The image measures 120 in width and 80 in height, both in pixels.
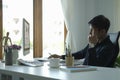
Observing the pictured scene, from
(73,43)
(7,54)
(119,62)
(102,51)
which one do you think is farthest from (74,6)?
(7,54)

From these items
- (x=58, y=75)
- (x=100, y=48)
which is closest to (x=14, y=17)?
(x=100, y=48)

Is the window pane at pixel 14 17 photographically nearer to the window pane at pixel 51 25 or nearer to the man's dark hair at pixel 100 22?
the window pane at pixel 51 25

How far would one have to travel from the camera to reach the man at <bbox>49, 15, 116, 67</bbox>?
2436 mm

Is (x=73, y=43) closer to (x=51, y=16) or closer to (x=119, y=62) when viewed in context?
(x=51, y=16)

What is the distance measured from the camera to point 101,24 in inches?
108

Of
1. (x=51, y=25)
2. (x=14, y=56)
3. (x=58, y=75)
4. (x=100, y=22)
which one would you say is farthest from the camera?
(x=51, y=25)

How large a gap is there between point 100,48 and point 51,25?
6.15 feet

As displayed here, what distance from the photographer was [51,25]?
4.37 metres

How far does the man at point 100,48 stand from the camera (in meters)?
2.44

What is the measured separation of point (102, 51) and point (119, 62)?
2.48 ft

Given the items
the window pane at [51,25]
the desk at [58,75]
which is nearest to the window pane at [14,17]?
the window pane at [51,25]

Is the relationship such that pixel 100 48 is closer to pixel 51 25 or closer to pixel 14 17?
Answer: pixel 14 17

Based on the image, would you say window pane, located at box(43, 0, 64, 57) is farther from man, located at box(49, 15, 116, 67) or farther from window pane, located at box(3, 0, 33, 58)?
man, located at box(49, 15, 116, 67)

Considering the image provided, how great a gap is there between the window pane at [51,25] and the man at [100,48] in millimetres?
1545
